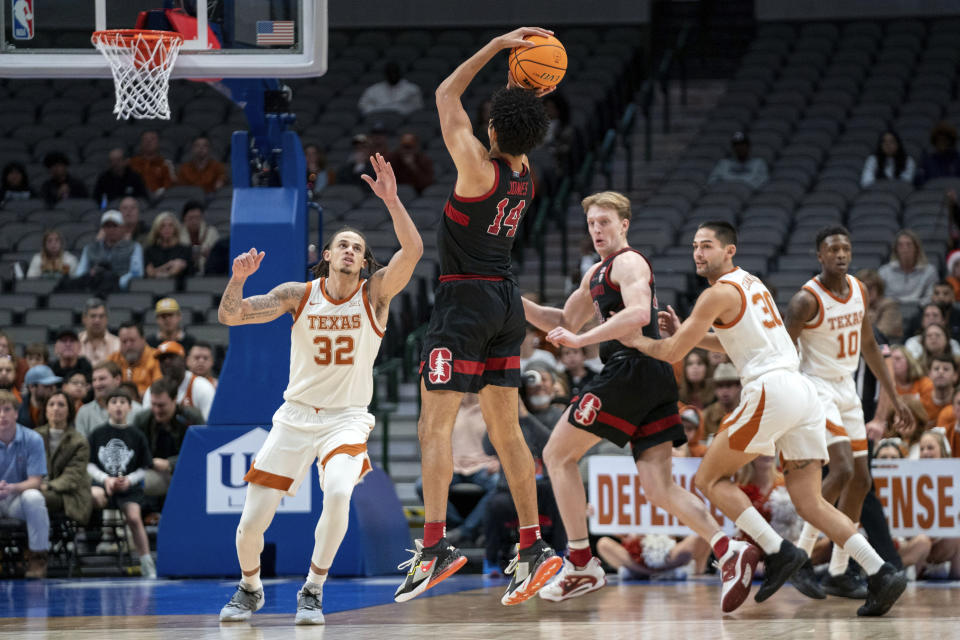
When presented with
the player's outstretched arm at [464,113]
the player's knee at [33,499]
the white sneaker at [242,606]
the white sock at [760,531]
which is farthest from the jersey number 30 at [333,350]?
the player's knee at [33,499]

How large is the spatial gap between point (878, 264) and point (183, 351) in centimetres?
657

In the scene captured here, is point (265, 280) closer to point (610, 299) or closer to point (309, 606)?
point (610, 299)

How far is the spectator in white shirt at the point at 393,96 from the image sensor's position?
18500 millimetres

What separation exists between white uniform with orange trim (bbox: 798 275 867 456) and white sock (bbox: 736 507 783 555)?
105 centimetres

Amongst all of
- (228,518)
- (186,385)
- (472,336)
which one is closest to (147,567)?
(228,518)

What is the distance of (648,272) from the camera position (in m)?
7.61

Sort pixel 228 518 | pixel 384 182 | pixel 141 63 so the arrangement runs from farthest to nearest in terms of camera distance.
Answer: pixel 228 518 → pixel 141 63 → pixel 384 182

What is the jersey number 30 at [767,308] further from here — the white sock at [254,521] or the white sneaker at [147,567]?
the white sneaker at [147,567]

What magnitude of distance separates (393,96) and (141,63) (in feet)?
32.6

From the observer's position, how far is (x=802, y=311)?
27.5ft

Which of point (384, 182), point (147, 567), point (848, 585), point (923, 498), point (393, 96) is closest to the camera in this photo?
point (384, 182)

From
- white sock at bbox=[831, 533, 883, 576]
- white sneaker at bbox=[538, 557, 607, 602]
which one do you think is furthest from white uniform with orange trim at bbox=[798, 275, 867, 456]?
white sneaker at bbox=[538, 557, 607, 602]

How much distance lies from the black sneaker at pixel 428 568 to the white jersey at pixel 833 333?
274cm

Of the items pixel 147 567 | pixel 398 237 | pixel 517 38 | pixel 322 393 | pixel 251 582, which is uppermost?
pixel 517 38
